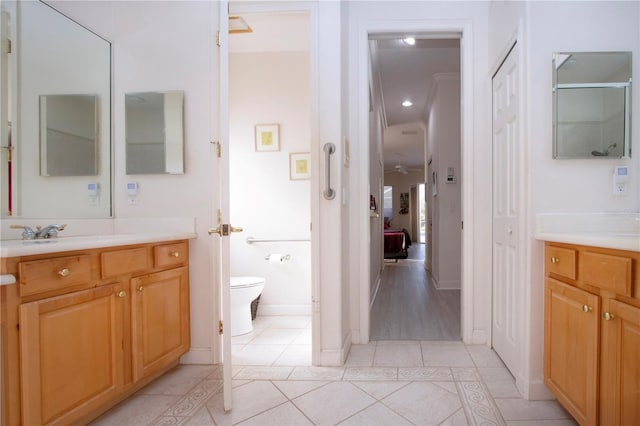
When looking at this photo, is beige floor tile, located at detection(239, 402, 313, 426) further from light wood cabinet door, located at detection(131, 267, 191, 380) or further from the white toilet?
the white toilet

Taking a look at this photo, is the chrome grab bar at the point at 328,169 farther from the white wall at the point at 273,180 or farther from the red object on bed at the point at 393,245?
the red object on bed at the point at 393,245

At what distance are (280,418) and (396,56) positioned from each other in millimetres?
3866

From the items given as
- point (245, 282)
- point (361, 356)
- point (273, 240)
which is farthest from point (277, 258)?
point (361, 356)

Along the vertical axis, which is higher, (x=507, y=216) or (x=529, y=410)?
(x=507, y=216)

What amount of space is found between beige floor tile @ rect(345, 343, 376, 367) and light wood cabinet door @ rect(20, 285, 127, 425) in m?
1.29

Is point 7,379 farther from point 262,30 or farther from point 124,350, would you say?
point 262,30

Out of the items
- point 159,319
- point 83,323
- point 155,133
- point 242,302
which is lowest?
point 242,302

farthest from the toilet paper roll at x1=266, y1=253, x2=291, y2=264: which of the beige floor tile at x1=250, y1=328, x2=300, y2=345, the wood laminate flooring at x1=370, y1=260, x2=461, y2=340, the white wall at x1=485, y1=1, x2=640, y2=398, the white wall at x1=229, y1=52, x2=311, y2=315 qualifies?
the white wall at x1=485, y1=1, x2=640, y2=398

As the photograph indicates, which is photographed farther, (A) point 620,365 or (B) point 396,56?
(B) point 396,56

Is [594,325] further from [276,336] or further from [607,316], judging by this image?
[276,336]

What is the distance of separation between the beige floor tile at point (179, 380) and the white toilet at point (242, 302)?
591mm

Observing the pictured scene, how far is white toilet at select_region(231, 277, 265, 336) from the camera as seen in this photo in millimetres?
2760

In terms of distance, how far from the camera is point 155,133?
2326 mm

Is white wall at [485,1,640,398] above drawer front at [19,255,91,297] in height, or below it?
above
